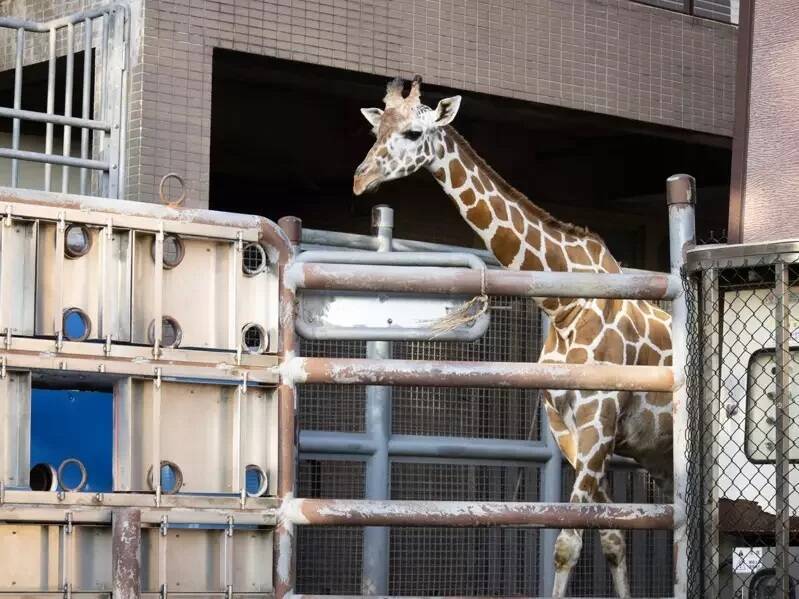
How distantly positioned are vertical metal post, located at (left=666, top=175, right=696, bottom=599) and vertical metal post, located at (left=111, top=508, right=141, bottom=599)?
212 cm

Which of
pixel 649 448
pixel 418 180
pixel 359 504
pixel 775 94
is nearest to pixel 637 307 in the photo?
pixel 649 448

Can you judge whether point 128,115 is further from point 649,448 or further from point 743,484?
point 743,484

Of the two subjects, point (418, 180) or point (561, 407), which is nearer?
point (561, 407)

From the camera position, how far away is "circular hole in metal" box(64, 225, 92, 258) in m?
6.02

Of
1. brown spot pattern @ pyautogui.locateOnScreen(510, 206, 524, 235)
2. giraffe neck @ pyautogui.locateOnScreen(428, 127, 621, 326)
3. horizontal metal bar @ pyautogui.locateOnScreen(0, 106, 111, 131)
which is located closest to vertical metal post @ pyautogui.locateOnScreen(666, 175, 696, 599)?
giraffe neck @ pyautogui.locateOnScreen(428, 127, 621, 326)

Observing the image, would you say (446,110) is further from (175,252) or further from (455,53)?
(175,252)

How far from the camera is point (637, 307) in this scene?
10.1m

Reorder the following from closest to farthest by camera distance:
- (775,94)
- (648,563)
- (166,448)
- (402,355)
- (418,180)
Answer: (166,448), (775,94), (402,355), (648,563), (418,180)

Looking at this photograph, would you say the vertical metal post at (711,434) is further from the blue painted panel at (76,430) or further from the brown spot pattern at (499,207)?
the brown spot pattern at (499,207)

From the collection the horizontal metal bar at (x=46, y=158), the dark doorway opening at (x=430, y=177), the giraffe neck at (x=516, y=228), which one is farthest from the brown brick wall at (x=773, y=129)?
the dark doorway opening at (x=430, y=177)

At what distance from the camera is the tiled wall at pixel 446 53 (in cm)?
1030

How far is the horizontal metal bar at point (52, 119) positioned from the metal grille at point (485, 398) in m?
2.35

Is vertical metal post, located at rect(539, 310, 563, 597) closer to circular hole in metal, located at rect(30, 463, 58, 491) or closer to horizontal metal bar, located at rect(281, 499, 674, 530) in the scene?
horizontal metal bar, located at rect(281, 499, 674, 530)

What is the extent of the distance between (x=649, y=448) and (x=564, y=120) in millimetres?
3956
